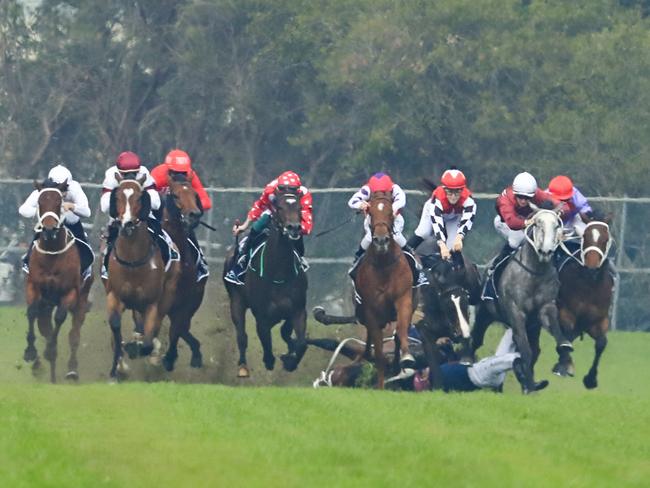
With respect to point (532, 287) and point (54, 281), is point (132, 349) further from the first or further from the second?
point (532, 287)

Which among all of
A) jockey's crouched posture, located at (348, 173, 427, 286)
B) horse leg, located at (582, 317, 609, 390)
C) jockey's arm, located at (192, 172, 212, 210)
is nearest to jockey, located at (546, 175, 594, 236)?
horse leg, located at (582, 317, 609, 390)

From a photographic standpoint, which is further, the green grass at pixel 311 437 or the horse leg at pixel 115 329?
the horse leg at pixel 115 329

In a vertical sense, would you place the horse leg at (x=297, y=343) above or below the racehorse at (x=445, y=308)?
below

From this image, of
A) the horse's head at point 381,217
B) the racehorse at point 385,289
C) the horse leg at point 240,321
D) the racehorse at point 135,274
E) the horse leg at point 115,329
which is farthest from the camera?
the horse leg at point 240,321

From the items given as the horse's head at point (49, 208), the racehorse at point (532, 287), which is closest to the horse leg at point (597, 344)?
the racehorse at point (532, 287)

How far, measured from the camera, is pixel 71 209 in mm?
22062

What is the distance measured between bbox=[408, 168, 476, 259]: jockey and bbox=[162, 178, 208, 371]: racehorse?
8.03 ft

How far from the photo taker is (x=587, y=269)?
21719 mm

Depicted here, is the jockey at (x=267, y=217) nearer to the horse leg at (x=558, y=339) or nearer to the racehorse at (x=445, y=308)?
the racehorse at (x=445, y=308)

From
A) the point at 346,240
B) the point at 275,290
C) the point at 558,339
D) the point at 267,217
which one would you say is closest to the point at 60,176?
the point at 267,217

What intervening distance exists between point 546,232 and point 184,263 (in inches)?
168

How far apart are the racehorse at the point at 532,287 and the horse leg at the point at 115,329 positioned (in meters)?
3.96

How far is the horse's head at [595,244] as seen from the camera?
840 inches

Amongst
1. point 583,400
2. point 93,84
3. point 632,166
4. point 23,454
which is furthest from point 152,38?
point 23,454
